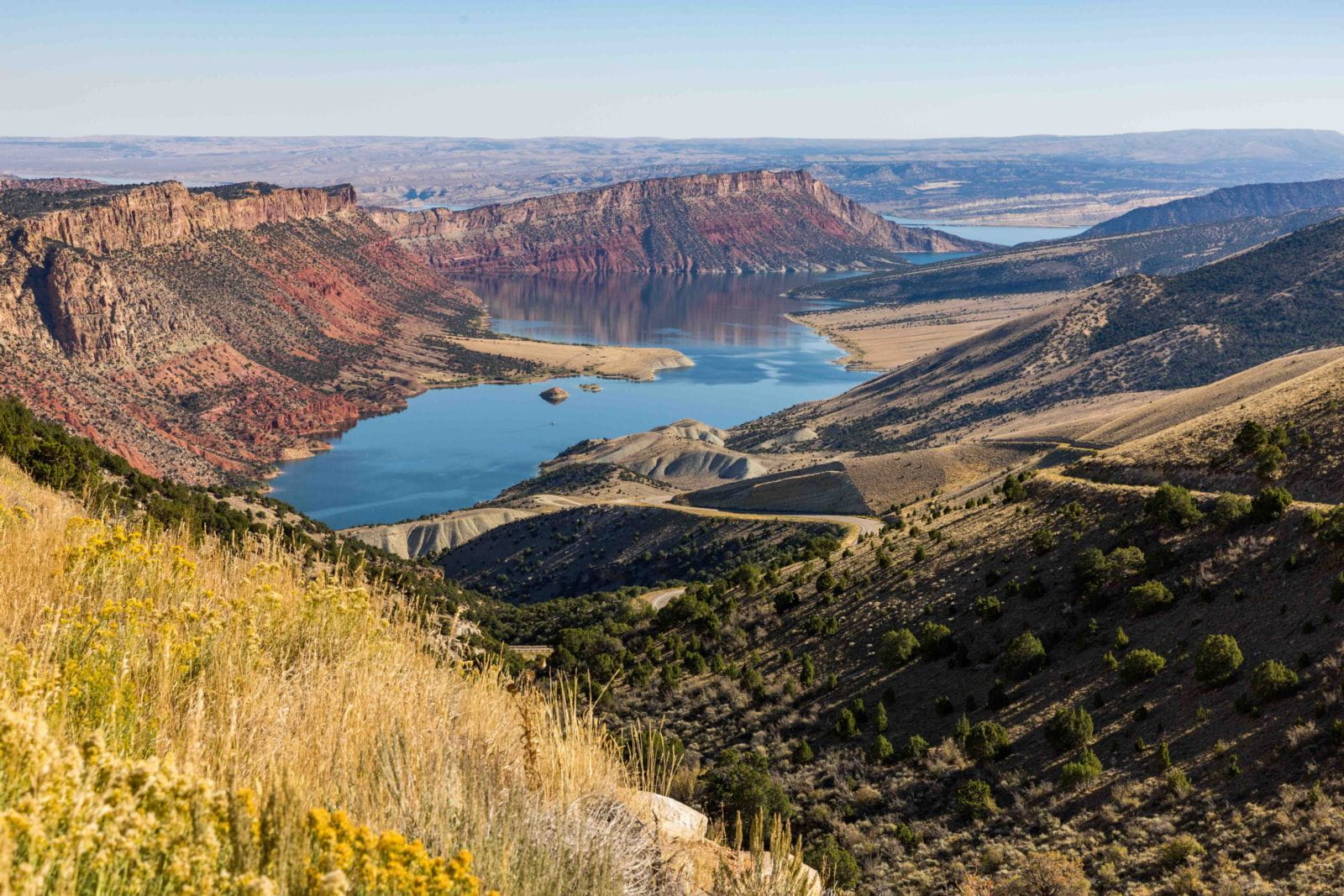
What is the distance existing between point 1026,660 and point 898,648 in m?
3.21

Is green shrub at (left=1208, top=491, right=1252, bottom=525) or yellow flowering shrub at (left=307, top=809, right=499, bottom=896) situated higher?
yellow flowering shrub at (left=307, top=809, right=499, bottom=896)

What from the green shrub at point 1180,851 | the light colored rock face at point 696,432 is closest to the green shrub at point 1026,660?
the green shrub at point 1180,851

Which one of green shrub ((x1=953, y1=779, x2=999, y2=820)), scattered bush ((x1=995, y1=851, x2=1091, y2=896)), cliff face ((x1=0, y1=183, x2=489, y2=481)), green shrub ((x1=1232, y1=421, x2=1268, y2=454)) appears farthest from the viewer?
cliff face ((x1=0, y1=183, x2=489, y2=481))

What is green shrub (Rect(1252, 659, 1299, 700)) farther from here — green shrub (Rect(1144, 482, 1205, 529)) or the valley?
green shrub (Rect(1144, 482, 1205, 529))

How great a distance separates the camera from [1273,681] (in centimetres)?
1880

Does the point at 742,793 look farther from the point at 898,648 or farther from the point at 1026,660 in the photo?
the point at 898,648

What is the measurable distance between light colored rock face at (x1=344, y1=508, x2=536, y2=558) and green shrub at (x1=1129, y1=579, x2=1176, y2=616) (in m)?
44.9

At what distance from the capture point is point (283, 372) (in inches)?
4707

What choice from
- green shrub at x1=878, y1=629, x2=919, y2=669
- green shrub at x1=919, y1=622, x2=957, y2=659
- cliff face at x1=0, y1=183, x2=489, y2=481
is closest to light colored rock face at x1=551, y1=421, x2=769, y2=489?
cliff face at x1=0, y1=183, x2=489, y2=481

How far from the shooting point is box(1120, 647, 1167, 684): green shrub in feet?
70.5

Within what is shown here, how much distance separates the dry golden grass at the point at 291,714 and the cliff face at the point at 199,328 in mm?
71138

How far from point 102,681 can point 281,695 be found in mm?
1441

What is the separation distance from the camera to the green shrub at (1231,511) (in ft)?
83.3

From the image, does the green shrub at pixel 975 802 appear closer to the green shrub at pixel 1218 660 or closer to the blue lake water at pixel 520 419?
the green shrub at pixel 1218 660
